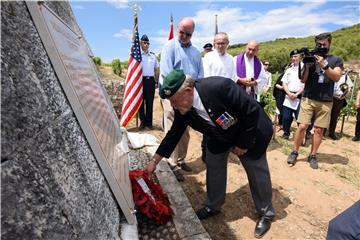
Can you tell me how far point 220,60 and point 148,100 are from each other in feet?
8.82

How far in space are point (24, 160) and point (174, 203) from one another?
83.3 inches

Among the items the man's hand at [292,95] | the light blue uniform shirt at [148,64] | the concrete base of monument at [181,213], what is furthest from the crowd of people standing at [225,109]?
the light blue uniform shirt at [148,64]

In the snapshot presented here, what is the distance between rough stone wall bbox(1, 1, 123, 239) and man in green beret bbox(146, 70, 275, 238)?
1048 mm

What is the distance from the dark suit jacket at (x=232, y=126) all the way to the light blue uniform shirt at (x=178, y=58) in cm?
128

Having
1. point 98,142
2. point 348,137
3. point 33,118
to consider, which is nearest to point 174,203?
point 98,142

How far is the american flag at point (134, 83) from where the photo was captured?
18.3 ft

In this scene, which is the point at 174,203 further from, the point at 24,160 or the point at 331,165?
the point at 331,165

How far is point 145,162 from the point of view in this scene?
4.04 metres

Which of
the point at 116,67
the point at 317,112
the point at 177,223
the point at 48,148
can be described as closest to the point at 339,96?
the point at 317,112

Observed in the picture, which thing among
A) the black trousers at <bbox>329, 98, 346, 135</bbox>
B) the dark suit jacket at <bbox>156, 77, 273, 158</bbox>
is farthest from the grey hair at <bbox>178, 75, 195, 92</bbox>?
the black trousers at <bbox>329, 98, 346, 135</bbox>

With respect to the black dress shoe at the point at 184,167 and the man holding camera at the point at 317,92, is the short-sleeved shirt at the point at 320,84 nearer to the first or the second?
the man holding camera at the point at 317,92

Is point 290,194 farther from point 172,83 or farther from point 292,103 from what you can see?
point 292,103

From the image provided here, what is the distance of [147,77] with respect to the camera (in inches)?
270

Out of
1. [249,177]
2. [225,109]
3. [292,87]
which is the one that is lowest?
[249,177]
